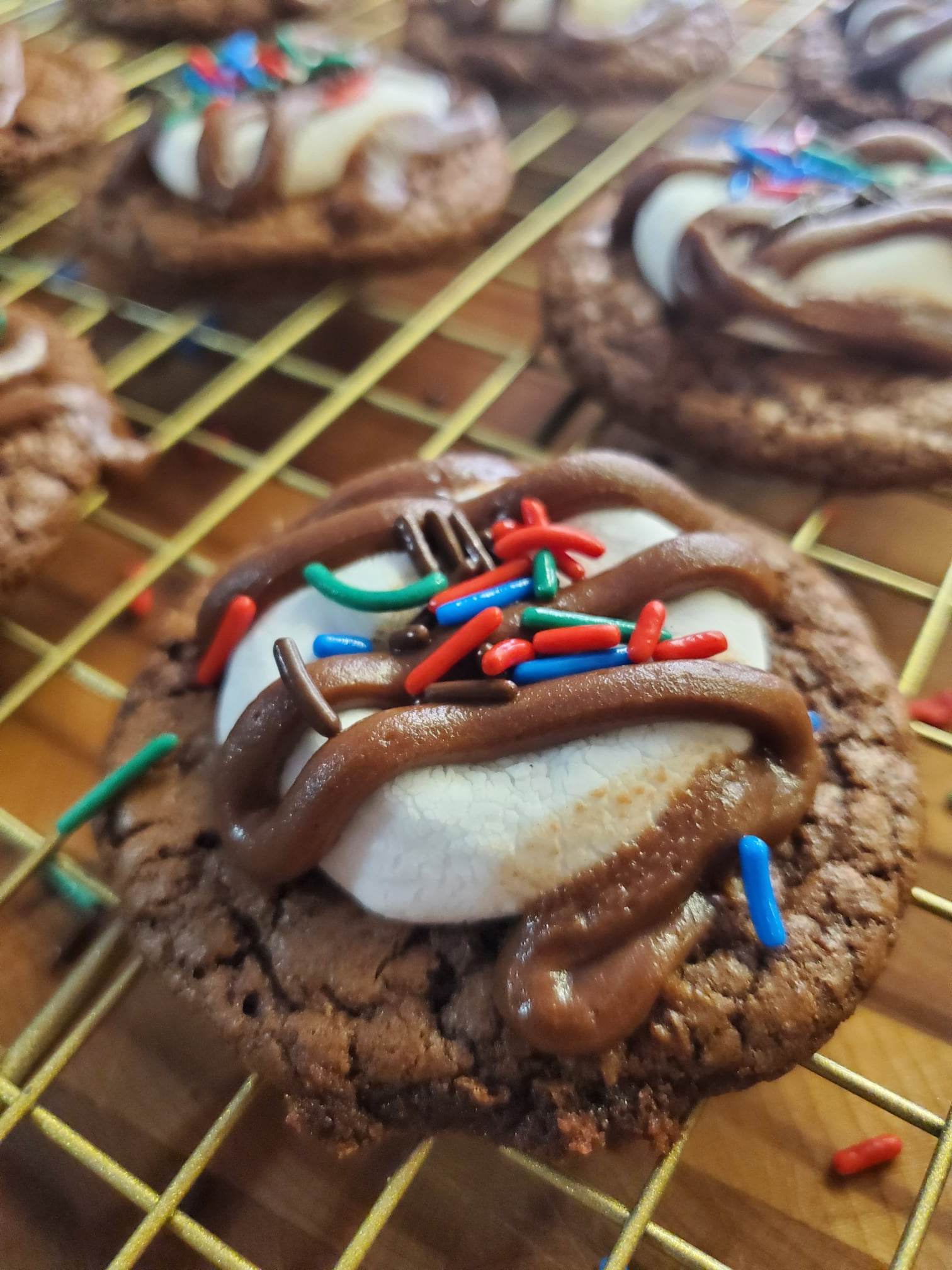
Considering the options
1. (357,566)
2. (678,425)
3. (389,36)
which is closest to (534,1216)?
(357,566)

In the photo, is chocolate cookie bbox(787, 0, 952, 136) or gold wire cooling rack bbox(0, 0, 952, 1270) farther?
chocolate cookie bbox(787, 0, 952, 136)

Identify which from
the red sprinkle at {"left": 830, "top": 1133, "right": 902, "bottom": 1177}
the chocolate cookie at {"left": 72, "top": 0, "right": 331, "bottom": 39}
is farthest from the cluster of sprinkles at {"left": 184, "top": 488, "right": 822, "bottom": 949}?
the chocolate cookie at {"left": 72, "top": 0, "right": 331, "bottom": 39}

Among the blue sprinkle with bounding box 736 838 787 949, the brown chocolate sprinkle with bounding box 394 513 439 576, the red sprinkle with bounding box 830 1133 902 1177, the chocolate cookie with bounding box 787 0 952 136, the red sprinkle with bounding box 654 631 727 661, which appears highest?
the brown chocolate sprinkle with bounding box 394 513 439 576

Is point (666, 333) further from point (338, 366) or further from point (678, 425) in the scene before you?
point (338, 366)

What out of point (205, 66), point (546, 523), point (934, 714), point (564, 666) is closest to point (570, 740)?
point (564, 666)

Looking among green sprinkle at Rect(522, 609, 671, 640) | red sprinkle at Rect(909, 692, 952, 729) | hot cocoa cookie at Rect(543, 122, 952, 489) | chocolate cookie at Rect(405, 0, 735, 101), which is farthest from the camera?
chocolate cookie at Rect(405, 0, 735, 101)

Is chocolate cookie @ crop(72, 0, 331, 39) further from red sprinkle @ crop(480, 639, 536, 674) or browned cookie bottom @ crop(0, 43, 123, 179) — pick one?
red sprinkle @ crop(480, 639, 536, 674)

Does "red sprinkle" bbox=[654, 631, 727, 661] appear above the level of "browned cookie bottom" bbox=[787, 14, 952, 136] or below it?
above
